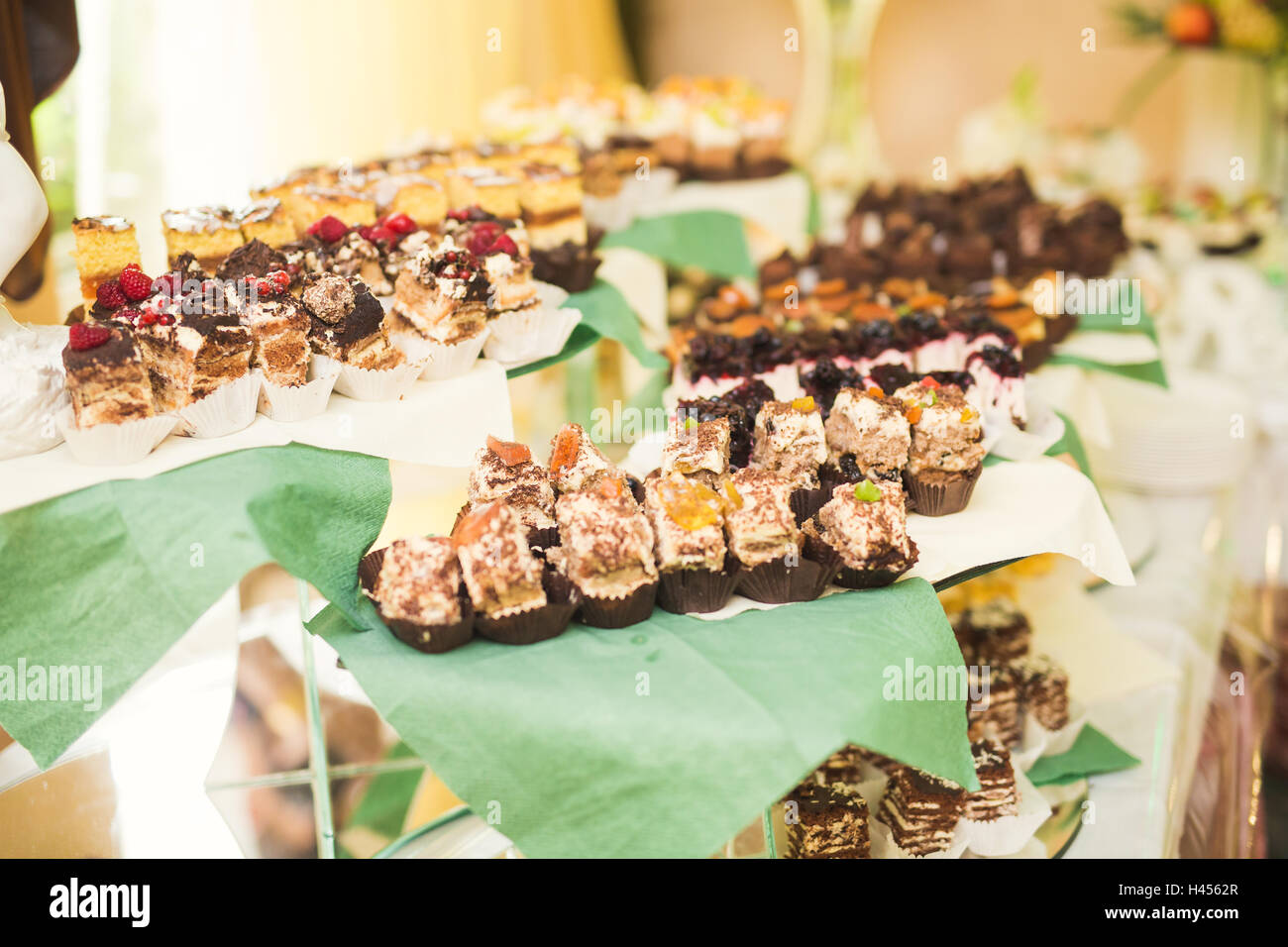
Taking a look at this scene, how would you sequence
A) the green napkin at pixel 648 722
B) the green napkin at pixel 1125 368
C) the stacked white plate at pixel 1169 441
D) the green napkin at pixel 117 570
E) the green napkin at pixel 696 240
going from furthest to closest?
the stacked white plate at pixel 1169 441
the green napkin at pixel 696 240
the green napkin at pixel 1125 368
the green napkin at pixel 117 570
the green napkin at pixel 648 722

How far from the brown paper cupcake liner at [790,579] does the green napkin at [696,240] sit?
6.40 feet

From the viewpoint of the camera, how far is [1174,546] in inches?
141

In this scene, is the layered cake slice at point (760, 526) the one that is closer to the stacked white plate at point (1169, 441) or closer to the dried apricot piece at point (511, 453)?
the dried apricot piece at point (511, 453)

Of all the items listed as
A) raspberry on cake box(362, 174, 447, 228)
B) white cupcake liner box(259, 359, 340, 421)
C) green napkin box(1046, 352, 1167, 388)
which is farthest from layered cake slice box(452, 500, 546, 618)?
green napkin box(1046, 352, 1167, 388)

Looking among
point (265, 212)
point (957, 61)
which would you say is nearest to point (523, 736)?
point (265, 212)

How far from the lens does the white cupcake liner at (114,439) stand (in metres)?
1.66

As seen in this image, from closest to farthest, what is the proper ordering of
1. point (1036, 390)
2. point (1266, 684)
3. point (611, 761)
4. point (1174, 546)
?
1. point (611, 761)
2. point (1036, 390)
3. point (1266, 684)
4. point (1174, 546)

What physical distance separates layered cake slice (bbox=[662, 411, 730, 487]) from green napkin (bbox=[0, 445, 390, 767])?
26.3 inches

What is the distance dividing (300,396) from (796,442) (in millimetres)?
936

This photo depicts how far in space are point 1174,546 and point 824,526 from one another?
7.55 feet

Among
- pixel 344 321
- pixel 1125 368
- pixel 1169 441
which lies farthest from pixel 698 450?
pixel 1169 441

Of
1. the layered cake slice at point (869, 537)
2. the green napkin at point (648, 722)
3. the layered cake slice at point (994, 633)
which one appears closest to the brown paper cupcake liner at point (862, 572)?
the layered cake slice at point (869, 537)

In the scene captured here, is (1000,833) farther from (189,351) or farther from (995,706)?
(189,351)
